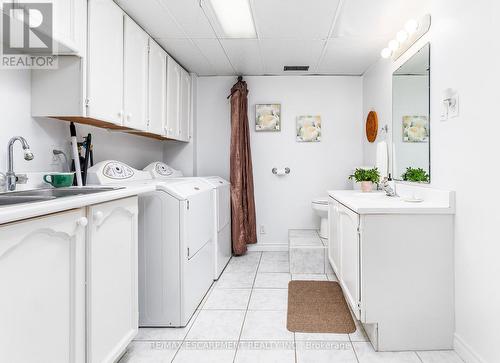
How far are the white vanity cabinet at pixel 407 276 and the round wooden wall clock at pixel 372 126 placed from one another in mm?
1692

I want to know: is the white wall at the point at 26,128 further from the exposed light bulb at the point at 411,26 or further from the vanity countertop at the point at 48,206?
the exposed light bulb at the point at 411,26

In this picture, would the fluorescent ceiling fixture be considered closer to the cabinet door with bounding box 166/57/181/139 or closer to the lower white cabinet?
the cabinet door with bounding box 166/57/181/139

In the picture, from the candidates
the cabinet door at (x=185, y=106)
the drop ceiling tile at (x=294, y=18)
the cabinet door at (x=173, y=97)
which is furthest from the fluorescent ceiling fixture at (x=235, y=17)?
the cabinet door at (x=185, y=106)

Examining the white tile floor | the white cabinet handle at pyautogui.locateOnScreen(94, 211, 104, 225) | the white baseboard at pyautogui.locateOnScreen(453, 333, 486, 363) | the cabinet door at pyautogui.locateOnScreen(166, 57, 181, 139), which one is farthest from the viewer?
the cabinet door at pyautogui.locateOnScreen(166, 57, 181, 139)

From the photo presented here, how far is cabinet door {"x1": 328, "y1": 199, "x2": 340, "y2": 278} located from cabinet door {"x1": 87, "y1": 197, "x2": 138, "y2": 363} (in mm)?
1534

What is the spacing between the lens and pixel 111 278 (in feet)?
4.88

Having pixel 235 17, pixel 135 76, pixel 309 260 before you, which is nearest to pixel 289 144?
pixel 309 260

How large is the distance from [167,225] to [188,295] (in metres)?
0.50

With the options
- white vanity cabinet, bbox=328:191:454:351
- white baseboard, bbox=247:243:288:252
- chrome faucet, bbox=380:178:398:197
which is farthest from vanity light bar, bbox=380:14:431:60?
white baseboard, bbox=247:243:288:252

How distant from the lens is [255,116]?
13.0ft

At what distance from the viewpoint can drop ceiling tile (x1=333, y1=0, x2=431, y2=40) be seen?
2.20 meters

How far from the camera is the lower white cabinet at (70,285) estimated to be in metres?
0.94

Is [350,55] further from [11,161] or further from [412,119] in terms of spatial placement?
[11,161]

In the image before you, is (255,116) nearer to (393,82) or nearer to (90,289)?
(393,82)
